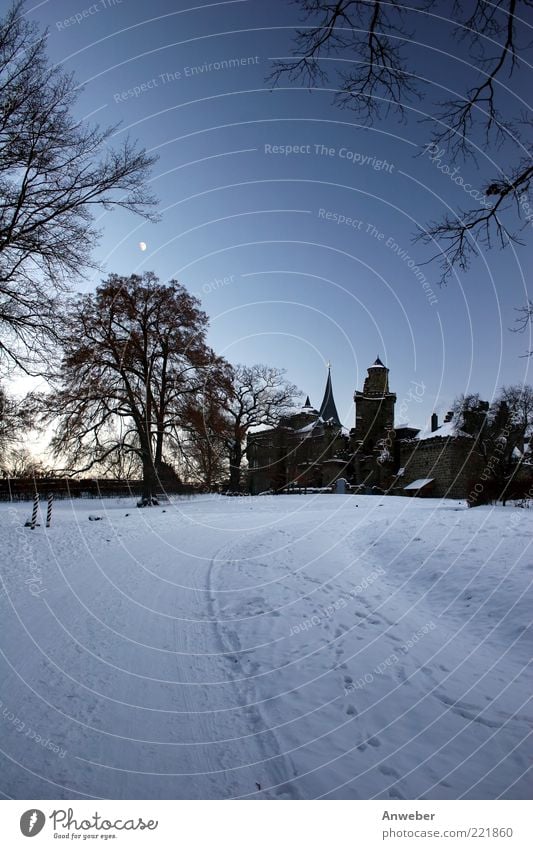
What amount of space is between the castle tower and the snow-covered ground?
36375 mm

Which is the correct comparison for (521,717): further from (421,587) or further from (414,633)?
(421,587)

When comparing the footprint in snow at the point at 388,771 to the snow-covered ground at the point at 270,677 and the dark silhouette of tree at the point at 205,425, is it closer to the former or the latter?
the snow-covered ground at the point at 270,677

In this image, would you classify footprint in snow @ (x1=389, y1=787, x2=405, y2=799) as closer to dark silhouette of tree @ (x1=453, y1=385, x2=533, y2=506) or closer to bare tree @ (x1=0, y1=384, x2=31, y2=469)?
bare tree @ (x1=0, y1=384, x2=31, y2=469)

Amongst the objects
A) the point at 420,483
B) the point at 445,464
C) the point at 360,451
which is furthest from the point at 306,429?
the point at 445,464

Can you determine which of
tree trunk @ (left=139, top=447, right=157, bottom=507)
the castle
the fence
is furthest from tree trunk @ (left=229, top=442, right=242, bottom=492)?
tree trunk @ (left=139, top=447, right=157, bottom=507)

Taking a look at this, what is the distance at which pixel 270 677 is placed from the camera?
3785 millimetres

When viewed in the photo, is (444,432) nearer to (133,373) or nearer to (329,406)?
(329,406)

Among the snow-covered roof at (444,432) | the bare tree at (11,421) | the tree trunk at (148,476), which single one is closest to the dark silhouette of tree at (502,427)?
the snow-covered roof at (444,432)

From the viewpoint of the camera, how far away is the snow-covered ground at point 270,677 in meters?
2.47

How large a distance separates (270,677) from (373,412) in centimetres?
4302

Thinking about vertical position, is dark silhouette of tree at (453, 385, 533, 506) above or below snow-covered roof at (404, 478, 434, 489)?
above

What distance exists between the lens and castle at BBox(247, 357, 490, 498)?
4119 centimetres

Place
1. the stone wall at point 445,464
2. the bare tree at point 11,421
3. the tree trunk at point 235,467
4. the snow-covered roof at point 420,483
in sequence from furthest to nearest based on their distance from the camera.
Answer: the snow-covered roof at point 420,483 → the stone wall at point 445,464 → the tree trunk at point 235,467 → the bare tree at point 11,421
